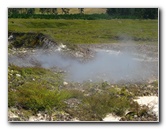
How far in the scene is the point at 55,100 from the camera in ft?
25.9

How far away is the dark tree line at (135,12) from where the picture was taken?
7820 millimetres

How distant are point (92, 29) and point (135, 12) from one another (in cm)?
57

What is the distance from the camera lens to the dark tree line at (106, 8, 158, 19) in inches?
308

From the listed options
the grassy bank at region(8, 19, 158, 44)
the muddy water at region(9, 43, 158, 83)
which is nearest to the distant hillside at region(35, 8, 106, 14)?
the grassy bank at region(8, 19, 158, 44)

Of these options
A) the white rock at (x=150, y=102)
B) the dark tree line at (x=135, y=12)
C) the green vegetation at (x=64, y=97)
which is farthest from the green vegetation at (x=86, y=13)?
the white rock at (x=150, y=102)

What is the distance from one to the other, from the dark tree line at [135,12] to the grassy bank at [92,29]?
8 centimetres

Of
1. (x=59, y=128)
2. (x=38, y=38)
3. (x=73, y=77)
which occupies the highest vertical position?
(x=38, y=38)

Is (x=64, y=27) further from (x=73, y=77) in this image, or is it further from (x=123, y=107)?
(x=123, y=107)

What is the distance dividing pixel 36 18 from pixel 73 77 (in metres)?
0.87

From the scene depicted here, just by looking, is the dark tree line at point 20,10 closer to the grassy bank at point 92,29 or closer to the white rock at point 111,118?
the grassy bank at point 92,29

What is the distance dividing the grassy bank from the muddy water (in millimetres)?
157

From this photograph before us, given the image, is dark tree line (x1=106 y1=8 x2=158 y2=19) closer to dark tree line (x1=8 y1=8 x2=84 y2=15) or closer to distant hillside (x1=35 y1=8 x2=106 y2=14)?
distant hillside (x1=35 y1=8 x2=106 y2=14)

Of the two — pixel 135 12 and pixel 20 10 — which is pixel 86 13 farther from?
pixel 20 10

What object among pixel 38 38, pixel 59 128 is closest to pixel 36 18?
pixel 38 38
